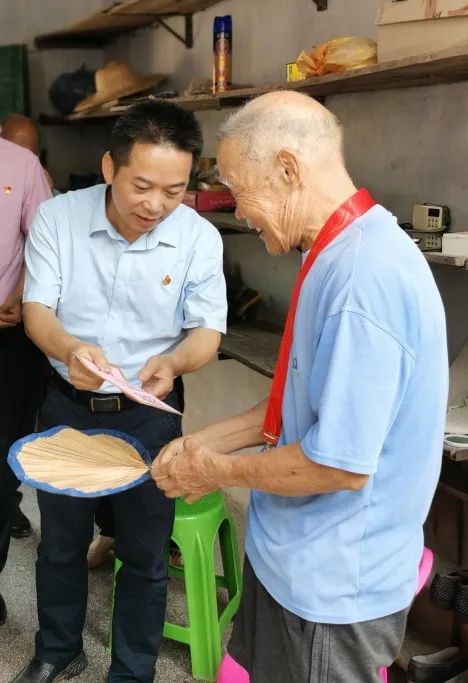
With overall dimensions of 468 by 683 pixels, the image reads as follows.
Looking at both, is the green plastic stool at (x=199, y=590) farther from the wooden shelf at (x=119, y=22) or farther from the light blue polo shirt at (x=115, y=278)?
the wooden shelf at (x=119, y=22)

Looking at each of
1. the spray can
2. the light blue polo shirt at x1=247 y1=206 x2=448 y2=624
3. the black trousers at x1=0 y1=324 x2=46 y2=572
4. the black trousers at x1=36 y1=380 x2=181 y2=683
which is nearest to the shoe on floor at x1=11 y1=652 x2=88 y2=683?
the black trousers at x1=36 y1=380 x2=181 y2=683

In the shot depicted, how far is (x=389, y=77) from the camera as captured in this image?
86.4 inches

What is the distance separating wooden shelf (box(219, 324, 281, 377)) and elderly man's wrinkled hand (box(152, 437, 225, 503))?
1.06m

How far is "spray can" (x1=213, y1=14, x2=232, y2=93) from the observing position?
3.02 m

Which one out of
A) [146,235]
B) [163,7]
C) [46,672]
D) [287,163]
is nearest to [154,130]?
[146,235]

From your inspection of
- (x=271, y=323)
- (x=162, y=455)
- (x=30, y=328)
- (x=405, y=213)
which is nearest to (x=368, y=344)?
(x=162, y=455)

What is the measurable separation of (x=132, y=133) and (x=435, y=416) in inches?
42.2

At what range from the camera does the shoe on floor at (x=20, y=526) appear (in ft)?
10.7

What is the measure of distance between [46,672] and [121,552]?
0.46 m

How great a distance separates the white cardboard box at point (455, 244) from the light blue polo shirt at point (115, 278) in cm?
62

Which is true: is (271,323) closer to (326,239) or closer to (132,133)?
(132,133)

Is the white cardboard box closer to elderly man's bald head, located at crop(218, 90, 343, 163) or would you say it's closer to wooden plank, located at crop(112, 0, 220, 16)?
elderly man's bald head, located at crop(218, 90, 343, 163)

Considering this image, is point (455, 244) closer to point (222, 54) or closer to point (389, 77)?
point (389, 77)

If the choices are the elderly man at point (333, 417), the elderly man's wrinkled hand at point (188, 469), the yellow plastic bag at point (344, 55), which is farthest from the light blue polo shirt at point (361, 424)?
the yellow plastic bag at point (344, 55)
